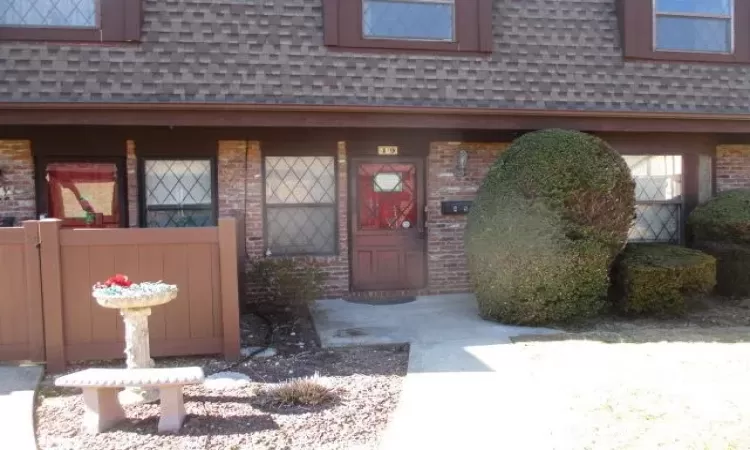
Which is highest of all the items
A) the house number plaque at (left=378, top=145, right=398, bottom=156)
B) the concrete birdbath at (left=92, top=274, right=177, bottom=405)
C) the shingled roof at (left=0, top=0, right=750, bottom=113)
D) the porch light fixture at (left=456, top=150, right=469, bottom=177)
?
the shingled roof at (left=0, top=0, right=750, bottom=113)

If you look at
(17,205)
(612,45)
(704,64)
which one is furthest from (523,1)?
(17,205)

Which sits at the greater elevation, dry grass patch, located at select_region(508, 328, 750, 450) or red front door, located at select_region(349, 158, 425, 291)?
red front door, located at select_region(349, 158, 425, 291)

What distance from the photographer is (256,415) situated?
4559mm

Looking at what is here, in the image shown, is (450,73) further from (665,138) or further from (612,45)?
(665,138)

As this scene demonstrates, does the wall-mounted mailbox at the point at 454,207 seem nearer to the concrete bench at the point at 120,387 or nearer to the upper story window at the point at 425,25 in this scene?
the upper story window at the point at 425,25

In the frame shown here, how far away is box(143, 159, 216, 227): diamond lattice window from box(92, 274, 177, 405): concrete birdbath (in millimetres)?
3561

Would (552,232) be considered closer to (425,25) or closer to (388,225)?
(388,225)

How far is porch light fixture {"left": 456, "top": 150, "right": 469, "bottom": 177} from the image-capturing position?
8.70 m

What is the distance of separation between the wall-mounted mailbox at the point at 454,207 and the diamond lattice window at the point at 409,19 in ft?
7.13

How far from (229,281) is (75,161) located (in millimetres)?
3504

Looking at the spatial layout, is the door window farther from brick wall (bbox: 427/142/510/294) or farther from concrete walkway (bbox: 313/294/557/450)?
concrete walkway (bbox: 313/294/557/450)

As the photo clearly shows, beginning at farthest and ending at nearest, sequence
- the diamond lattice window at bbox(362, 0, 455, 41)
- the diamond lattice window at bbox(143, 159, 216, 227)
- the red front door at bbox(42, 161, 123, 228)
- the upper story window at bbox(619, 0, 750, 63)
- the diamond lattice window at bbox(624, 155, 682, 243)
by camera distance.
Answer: the diamond lattice window at bbox(624, 155, 682, 243) < the upper story window at bbox(619, 0, 750, 63) < the diamond lattice window at bbox(362, 0, 455, 41) < the diamond lattice window at bbox(143, 159, 216, 227) < the red front door at bbox(42, 161, 123, 228)

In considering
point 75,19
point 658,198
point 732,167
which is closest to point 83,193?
point 75,19

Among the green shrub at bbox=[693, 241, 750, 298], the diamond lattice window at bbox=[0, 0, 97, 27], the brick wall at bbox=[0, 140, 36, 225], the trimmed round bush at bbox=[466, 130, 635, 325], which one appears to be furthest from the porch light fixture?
the brick wall at bbox=[0, 140, 36, 225]
